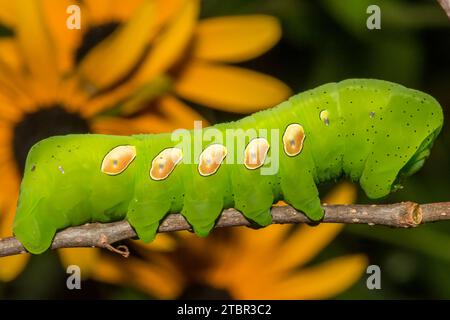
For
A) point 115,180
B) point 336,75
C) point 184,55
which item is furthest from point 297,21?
point 115,180

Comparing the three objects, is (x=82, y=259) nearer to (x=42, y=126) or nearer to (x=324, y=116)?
(x=42, y=126)

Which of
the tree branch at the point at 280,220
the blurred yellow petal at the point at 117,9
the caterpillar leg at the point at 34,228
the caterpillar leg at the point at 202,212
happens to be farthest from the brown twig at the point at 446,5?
the blurred yellow petal at the point at 117,9

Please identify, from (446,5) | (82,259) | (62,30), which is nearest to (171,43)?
(62,30)

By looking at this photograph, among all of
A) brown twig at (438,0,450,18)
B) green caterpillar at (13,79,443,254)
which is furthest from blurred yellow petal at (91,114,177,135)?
brown twig at (438,0,450,18)

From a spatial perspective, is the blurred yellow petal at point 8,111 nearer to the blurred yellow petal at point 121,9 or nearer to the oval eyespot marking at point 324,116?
the blurred yellow petal at point 121,9

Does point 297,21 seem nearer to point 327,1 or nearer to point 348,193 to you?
point 327,1

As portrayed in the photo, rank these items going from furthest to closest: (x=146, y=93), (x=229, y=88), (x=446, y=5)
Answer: (x=229, y=88)
(x=146, y=93)
(x=446, y=5)
